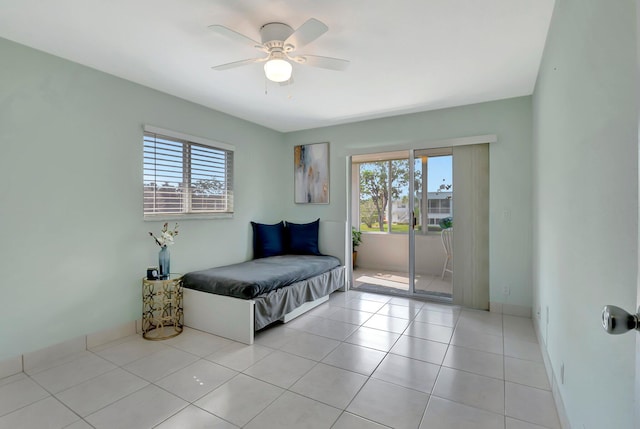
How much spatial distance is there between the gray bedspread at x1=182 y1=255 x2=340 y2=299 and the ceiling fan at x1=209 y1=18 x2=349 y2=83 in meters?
1.84

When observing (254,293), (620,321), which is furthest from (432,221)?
(620,321)

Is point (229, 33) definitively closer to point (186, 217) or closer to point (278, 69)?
point (278, 69)

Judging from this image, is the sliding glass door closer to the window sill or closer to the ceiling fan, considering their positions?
the ceiling fan

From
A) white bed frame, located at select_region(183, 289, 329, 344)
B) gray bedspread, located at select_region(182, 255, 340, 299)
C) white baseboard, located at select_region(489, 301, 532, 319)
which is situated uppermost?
gray bedspread, located at select_region(182, 255, 340, 299)

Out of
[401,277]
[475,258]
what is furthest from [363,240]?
[475,258]

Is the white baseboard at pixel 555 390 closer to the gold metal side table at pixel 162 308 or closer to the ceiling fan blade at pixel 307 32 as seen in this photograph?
the ceiling fan blade at pixel 307 32

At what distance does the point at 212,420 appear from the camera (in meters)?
1.78

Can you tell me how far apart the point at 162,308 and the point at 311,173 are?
9.20 feet

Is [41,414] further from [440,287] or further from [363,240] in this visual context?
[363,240]

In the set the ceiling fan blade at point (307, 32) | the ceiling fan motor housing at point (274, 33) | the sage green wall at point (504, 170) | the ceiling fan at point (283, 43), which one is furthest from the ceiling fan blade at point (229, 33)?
the sage green wall at point (504, 170)

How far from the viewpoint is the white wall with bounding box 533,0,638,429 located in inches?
34.1

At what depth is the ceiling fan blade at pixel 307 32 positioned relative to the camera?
181 centimetres

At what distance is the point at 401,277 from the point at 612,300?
4581 millimetres

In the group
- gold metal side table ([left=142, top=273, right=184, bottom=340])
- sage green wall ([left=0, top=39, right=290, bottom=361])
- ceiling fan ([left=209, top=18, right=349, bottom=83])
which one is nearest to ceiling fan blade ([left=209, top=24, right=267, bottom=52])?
ceiling fan ([left=209, top=18, right=349, bottom=83])
